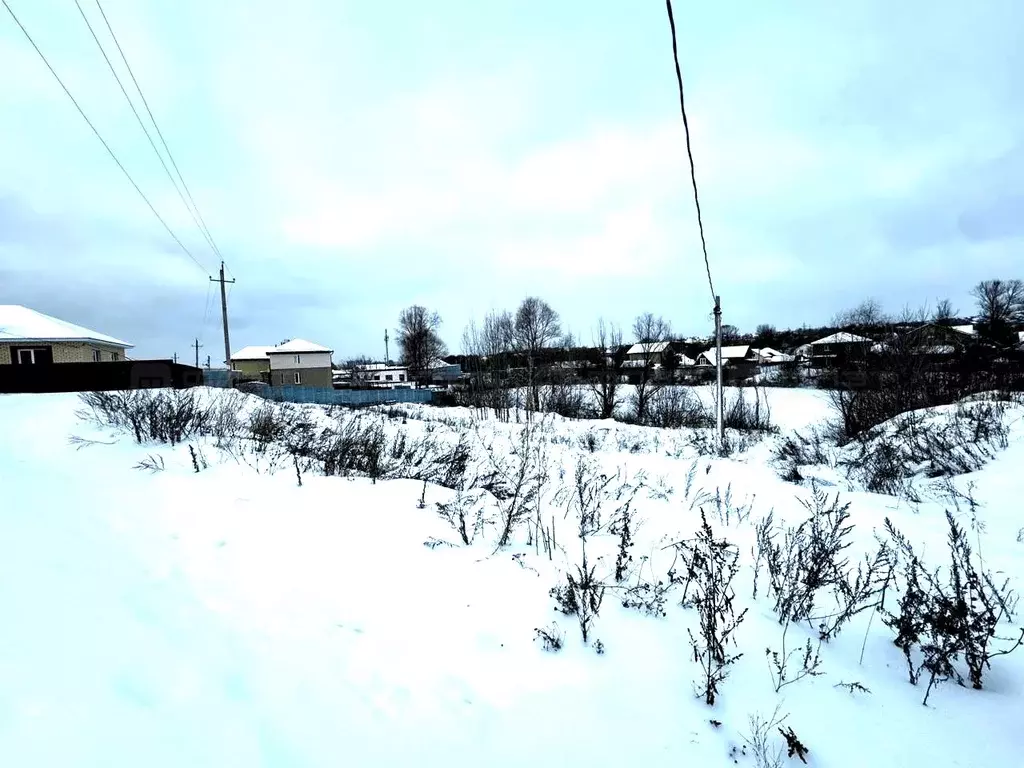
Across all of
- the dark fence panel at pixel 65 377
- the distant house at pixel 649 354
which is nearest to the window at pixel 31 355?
the dark fence panel at pixel 65 377

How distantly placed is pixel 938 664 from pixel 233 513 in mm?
5140

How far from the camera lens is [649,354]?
33500 mm

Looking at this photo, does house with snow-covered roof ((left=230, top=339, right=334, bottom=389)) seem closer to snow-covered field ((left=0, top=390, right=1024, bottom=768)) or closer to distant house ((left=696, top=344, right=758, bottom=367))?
snow-covered field ((left=0, top=390, right=1024, bottom=768))

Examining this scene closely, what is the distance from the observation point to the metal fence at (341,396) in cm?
2826

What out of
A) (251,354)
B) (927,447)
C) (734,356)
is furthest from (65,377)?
(734,356)

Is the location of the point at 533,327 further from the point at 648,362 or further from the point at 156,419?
the point at 156,419

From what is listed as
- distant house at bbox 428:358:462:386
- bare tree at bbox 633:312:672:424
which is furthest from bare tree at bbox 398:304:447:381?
bare tree at bbox 633:312:672:424

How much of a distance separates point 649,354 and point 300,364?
36460 millimetres

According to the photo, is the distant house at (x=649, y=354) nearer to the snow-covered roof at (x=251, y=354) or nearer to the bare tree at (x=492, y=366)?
the bare tree at (x=492, y=366)

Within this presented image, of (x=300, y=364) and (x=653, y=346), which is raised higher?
(x=300, y=364)

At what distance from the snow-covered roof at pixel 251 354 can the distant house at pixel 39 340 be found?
3078cm

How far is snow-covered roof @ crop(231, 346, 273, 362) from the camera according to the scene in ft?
197

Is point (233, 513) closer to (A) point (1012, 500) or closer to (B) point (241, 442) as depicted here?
(B) point (241, 442)

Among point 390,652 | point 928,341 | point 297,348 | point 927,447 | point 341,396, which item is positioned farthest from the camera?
point 297,348
